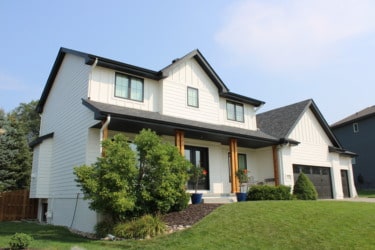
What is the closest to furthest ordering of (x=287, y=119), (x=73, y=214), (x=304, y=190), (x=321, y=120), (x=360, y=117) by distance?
(x=73, y=214) < (x=304, y=190) < (x=287, y=119) < (x=321, y=120) < (x=360, y=117)

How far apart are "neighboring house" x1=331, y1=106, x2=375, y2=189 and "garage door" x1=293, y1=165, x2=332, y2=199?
12.6m

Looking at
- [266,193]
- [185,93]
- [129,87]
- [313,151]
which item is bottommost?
[266,193]

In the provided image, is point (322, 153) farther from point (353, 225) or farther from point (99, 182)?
point (99, 182)

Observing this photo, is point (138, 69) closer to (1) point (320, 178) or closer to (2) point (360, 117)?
(1) point (320, 178)

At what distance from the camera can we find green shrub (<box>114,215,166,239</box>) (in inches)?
407

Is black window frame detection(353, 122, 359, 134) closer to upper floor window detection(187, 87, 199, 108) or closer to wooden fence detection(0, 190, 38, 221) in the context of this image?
upper floor window detection(187, 87, 199, 108)

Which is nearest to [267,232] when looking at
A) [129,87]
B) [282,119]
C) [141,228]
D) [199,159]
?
[141,228]

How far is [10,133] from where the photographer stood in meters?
22.6

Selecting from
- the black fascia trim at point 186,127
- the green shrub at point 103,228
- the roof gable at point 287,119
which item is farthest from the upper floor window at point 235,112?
the green shrub at point 103,228

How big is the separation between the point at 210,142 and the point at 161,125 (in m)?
5.01

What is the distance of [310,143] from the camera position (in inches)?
870

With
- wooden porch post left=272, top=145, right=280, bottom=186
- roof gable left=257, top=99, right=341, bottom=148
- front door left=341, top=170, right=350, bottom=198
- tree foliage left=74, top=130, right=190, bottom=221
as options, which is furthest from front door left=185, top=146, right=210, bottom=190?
front door left=341, top=170, right=350, bottom=198

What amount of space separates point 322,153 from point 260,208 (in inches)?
508

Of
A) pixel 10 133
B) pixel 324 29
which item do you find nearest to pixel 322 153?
pixel 324 29
